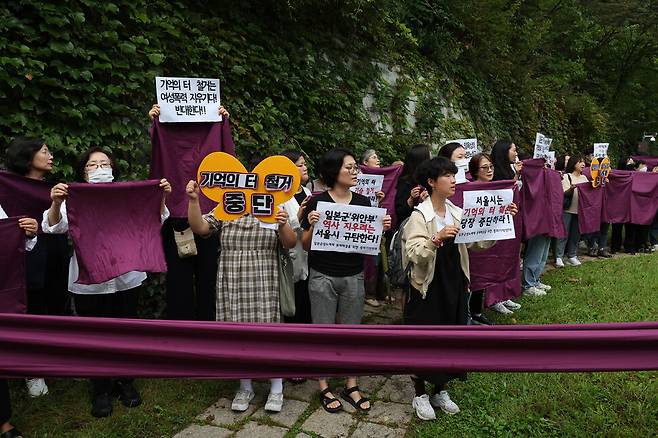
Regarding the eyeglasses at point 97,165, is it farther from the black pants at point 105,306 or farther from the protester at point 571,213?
the protester at point 571,213

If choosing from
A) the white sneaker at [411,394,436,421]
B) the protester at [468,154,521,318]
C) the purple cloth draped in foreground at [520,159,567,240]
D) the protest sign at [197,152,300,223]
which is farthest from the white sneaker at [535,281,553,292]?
the protest sign at [197,152,300,223]

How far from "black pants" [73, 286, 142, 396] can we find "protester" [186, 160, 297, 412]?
2.44ft

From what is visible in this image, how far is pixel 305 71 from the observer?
7.96 m

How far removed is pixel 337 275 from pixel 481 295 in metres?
2.55

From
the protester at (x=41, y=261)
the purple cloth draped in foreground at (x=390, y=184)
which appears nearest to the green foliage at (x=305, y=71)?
the protester at (x=41, y=261)

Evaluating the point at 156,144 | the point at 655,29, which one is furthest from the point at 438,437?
the point at 655,29

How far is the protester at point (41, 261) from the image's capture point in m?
3.83

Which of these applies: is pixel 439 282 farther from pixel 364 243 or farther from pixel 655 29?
pixel 655 29

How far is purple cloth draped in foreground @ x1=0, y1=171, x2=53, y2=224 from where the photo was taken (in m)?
3.79

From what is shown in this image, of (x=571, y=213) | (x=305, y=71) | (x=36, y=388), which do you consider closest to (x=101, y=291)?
(x=36, y=388)

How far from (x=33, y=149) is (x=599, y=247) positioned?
1013 cm

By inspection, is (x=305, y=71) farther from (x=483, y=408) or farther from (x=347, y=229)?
(x=483, y=408)

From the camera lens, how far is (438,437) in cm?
349

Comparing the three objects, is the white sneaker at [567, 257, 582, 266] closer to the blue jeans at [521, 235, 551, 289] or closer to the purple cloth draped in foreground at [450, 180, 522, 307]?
the blue jeans at [521, 235, 551, 289]
